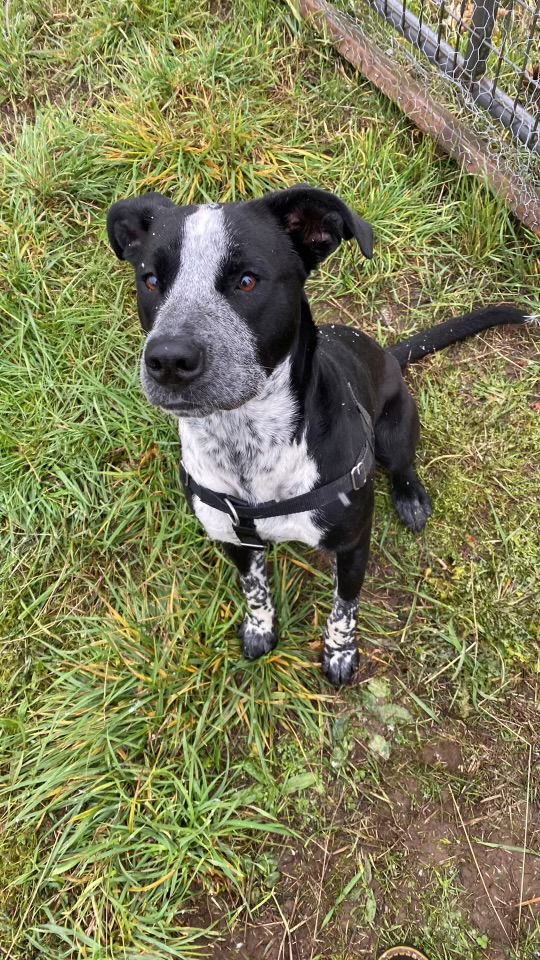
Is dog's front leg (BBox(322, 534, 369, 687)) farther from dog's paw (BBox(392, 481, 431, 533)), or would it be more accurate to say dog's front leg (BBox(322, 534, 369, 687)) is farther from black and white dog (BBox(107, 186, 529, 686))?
dog's paw (BBox(392, 481, 431, 533))

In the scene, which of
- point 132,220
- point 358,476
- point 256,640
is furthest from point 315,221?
point 256,640

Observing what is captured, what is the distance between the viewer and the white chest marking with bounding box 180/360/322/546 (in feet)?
7.18

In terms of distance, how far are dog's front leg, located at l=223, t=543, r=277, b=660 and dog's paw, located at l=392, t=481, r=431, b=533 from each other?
784 millimetres

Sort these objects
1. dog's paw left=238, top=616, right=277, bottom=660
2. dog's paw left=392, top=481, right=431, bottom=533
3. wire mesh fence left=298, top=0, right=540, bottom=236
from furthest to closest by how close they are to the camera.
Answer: wire mesh fence left=298, top=0, right=540, bottom=236 < dog's paw left=392, top=481, right=431, bottom=533 < dog's paw left=238, top=616, right=277, bottom=660

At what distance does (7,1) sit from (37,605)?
4133 mm

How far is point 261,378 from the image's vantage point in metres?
2.05

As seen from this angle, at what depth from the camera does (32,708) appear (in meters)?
3.06

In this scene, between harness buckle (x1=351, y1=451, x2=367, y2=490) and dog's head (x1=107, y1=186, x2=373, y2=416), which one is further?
harness buckle (x1=351, y1=451, x2=367, y2=490)

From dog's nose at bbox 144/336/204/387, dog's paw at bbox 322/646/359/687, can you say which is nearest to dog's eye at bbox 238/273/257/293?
dog's nose at bbox 144/336/204/387

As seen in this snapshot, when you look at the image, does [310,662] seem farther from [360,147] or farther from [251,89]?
[251,89]

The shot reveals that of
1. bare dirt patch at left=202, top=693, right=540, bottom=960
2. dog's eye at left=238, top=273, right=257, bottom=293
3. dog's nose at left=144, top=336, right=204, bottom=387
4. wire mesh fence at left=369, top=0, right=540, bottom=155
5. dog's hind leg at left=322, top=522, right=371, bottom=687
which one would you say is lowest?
bare dirt patch at left=202, top=693, right=540, bottom=960

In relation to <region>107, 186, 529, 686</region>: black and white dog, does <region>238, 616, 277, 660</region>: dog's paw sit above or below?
below

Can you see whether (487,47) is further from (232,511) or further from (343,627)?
(343,627)

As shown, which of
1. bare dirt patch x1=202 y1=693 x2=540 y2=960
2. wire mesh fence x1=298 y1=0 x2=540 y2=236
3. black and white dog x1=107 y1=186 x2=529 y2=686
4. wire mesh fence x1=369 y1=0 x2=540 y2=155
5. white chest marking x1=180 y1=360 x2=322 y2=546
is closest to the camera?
black and white dog x1=107 y1=186 x2=529 y2=686
